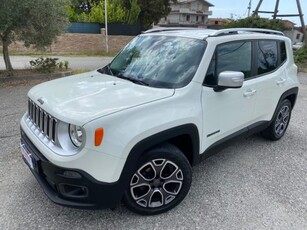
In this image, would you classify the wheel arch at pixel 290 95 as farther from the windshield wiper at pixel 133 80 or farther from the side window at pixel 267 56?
the windshield wiper at pixel 133 80

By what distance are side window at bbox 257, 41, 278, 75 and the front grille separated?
2.68 m

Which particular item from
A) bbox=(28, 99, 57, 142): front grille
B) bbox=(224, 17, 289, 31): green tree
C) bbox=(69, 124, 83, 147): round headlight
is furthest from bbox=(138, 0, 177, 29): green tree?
bbox=(69, 124, 83, 147): round headlight

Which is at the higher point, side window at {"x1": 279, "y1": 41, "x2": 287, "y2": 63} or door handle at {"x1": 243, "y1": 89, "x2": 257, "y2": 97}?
side window at {"x1": 279, "y1": 41, "x2": 287, "y2": 63}

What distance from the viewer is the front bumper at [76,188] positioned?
2.11 m

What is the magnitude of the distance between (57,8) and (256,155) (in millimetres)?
7269

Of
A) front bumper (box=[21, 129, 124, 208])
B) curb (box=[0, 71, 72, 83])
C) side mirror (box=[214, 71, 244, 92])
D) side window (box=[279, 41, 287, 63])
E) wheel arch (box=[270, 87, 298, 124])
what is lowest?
curb (box=[0, 71, 72, 83])

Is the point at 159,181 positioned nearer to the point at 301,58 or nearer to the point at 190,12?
the point at 301,58

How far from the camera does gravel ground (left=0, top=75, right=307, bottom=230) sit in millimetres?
2493

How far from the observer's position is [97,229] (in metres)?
2.40

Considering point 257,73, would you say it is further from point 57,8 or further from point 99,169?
point 57,8

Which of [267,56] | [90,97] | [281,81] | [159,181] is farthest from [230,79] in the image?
[281,81]

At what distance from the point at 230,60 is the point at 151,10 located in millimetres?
21762

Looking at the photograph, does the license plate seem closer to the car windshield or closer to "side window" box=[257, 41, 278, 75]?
the car windshield

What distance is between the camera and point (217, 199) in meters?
2.86
